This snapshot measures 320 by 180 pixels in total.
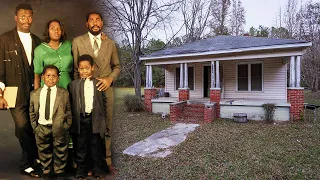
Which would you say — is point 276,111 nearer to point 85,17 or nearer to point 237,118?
point 237,118

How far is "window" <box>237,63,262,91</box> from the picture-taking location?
461 inches

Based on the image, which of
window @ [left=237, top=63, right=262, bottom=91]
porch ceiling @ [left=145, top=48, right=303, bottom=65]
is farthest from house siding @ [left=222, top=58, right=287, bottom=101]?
porch ceiling @ [left=145, top=48, right=303, bottom=65]

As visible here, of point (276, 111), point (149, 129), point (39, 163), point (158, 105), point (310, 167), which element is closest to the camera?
point (39, 163)

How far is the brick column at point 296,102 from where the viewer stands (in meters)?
8.98

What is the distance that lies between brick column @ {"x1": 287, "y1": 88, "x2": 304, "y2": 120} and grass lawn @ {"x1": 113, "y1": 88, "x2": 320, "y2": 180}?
781mm

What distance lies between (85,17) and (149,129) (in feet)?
23.9

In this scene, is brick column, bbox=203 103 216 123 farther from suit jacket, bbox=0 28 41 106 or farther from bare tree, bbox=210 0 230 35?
bare tree, bbox=210 0 230 35

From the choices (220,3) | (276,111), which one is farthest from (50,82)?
(220,3)

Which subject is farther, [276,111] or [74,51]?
[276,111]

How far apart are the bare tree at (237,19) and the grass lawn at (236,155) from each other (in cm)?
2038

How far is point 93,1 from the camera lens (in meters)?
1.11

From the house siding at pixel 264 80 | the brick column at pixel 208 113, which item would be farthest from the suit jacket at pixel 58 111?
the house siding at pixel 264 80

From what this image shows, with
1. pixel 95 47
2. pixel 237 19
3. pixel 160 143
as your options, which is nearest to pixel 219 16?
pixel 237 19

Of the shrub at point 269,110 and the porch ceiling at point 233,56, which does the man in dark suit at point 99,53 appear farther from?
the porch ceiling at point 233,56
